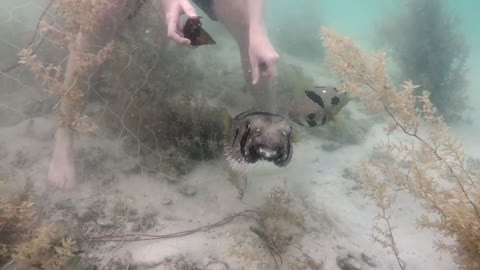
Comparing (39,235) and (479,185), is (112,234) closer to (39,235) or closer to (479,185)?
(39,235)

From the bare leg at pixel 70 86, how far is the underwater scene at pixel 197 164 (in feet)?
0.06

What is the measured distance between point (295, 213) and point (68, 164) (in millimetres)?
2514

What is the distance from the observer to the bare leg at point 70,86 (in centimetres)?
341

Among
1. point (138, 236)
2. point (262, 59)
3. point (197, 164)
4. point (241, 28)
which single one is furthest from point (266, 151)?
point (241, 28)

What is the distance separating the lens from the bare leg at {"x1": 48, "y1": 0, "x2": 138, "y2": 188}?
134 inches

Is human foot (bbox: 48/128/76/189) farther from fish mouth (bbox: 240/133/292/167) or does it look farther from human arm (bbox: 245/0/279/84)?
fish mouth (bbox: 240/133/292/167)

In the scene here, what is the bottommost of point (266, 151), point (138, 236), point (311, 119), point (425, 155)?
point (138, 236)

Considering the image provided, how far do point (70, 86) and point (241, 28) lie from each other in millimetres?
2184

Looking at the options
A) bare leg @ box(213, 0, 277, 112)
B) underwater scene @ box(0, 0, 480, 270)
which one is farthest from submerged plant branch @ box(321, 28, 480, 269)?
bare leg @ box(213, 0, 277, 112)

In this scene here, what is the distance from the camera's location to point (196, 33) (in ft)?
8.33

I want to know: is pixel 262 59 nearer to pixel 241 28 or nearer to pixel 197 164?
pixel 241 28

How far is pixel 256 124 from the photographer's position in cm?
224

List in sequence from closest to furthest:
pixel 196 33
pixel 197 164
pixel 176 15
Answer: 1. pixel 196 33
2. pixel 176 15
3. pixel 197 164

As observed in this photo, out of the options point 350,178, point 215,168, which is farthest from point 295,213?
point 350,178
